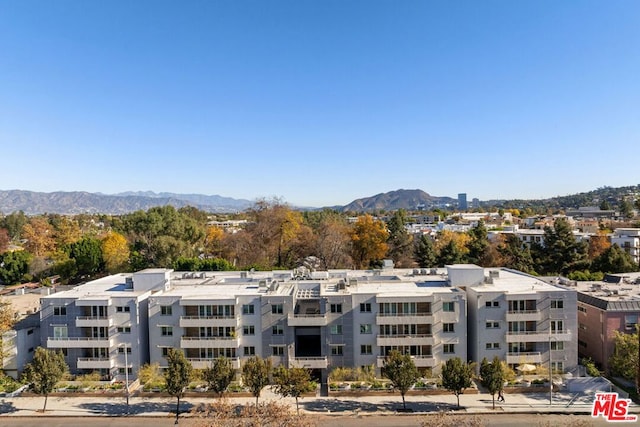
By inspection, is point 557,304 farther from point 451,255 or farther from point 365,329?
point 451,255

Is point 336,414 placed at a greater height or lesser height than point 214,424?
lesser

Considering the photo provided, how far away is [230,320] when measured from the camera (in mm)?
33688

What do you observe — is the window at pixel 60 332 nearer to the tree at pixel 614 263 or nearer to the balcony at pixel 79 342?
the balcony at pixel 79 342

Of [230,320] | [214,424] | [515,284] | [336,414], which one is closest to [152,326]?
[230,320]

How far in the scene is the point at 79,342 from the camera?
1341 inches

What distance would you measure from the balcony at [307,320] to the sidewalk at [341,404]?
5455 mm

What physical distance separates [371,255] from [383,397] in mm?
38959

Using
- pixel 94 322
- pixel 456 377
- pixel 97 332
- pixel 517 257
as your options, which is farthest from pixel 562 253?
pixel 94 322

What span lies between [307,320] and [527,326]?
59.2ft

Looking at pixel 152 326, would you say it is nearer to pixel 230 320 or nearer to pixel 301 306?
pixel 230 320

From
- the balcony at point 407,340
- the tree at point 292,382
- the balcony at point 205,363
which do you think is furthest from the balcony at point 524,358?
the balcony at point 205,363

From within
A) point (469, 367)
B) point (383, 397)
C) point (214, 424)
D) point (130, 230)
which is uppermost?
point (130, 230)

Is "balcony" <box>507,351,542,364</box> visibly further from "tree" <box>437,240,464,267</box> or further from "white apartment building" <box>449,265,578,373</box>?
"tree" <box>437,240,464,267</box>

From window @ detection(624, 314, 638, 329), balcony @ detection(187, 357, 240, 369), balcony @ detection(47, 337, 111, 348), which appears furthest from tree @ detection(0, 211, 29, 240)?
window @ detection(624, 314, 638, 329)
